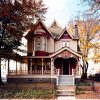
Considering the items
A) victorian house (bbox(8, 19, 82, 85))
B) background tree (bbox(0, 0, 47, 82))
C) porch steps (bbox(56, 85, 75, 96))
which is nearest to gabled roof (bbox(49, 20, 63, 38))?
victorian house (bbox(8, 19, 82, 85))

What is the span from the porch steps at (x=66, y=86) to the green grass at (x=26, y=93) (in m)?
1.83

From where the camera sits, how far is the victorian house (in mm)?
45094

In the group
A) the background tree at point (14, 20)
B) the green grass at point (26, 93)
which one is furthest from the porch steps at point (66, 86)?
the background tree at point (14, 20)

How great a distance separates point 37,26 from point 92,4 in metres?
26.6

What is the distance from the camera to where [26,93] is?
32.9 metres

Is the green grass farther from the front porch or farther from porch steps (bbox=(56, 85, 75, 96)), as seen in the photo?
the front porch

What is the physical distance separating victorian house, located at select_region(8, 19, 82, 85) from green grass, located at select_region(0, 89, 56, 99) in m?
9.04

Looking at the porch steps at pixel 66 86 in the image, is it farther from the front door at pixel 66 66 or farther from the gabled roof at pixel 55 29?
the gabled roof at pixel 55 29

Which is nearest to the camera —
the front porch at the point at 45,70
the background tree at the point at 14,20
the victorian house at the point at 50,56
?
the background tree at the point at 14,20

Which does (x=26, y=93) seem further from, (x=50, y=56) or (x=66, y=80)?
(x=50, y=56)

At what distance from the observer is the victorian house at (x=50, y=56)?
4509 cm

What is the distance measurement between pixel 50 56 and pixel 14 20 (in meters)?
9.24

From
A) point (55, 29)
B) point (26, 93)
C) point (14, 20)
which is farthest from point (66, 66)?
point (26, 93)

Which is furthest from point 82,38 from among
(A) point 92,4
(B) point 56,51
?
(A) point 92,4
